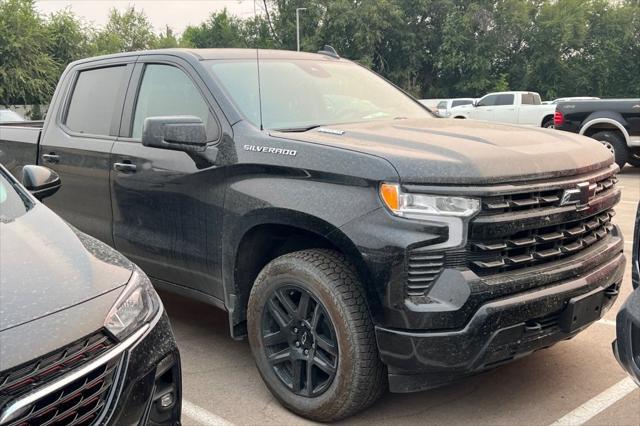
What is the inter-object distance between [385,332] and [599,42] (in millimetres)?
47090

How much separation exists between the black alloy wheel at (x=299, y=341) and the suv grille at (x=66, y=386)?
118 cm

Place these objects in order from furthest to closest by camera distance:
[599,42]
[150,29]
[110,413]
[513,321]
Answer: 1. [150,29]
2. [599,42]
3. [513,321]
4. [110,413]

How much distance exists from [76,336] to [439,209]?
152 cm

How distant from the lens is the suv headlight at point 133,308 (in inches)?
87.1

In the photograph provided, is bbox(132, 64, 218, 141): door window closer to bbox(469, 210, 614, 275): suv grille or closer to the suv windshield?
A: the suv windshield

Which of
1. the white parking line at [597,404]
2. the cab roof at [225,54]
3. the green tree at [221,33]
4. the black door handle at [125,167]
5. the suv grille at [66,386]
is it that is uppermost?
the green tree at [221,33]

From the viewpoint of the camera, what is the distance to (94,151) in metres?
4.40

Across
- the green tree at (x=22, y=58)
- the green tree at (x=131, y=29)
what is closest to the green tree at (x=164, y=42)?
the green tree at (x=131, y=29)

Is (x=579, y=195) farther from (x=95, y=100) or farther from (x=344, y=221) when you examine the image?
(x=95, y=100)

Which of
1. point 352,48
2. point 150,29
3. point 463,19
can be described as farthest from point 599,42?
point 150,29

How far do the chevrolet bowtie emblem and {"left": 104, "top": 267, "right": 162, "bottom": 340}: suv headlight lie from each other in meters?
1.90

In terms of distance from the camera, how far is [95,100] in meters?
4.67

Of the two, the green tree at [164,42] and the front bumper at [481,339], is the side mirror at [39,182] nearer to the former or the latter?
the front bumper at [481,339]

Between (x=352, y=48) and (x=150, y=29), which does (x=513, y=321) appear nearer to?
(x=352, y=48)
